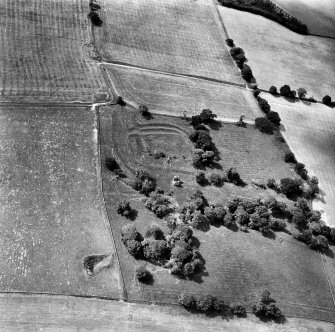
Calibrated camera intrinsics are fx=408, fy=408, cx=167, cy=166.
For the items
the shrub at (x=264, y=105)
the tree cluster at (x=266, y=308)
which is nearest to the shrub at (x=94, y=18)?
the shrub at (x=264, y=105)

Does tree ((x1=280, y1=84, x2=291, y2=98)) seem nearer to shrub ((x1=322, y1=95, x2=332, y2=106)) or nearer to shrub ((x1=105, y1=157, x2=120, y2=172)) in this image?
shrub ((x1=322, y1=95, x2=332, y2=106))

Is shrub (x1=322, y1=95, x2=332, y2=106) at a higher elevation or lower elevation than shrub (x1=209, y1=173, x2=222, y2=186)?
higher

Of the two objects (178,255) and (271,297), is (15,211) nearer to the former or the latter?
(178,255)

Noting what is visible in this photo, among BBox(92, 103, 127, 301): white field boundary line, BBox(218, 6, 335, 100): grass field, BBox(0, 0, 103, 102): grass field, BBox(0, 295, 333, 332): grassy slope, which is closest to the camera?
BBox(0, 295, 333, 332): grassy slope

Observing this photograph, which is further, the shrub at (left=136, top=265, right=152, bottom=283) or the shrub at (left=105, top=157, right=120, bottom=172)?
the shrub at (left=105, top=157, right=120, bottom=172)

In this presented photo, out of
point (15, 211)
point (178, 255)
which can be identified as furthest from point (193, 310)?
point (15, 211)

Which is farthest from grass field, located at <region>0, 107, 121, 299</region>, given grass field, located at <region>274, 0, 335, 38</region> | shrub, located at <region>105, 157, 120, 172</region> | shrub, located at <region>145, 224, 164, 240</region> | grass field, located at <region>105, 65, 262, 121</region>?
grass field, located at <region>274, 0, 335, 38</region>

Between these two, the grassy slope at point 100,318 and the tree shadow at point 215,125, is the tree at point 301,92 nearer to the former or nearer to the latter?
the tree shadow at point 215,125
